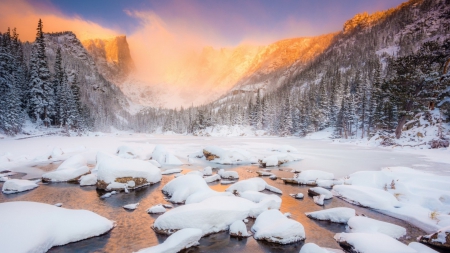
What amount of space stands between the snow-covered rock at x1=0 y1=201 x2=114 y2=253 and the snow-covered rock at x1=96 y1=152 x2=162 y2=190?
463 centimetres

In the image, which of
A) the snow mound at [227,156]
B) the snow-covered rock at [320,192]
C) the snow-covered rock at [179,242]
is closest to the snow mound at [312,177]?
Answer: the snow-covered rock at [320,192]

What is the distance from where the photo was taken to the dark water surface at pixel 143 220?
6.28 meters

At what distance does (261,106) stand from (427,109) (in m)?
64.7

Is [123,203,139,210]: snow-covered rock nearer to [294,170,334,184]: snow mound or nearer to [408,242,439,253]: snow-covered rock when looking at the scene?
[294,170,334,184]: snow mound

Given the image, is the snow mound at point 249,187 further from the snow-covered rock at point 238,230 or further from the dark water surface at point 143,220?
the snow-covered rock at point 238,230

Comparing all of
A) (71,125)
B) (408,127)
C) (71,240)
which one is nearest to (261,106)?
(408,127)

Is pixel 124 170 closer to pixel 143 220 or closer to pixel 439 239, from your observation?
pixel 143 220

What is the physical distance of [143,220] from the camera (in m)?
8.00

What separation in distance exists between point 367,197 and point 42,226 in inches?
507

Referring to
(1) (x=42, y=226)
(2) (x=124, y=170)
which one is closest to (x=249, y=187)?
(2) (x=124, y=170)

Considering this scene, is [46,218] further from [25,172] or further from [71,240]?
[25,172]

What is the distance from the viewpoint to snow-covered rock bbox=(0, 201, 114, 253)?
538 cm

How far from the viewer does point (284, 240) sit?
6.48 meters

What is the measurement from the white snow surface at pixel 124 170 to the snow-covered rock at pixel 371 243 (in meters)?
10.6
